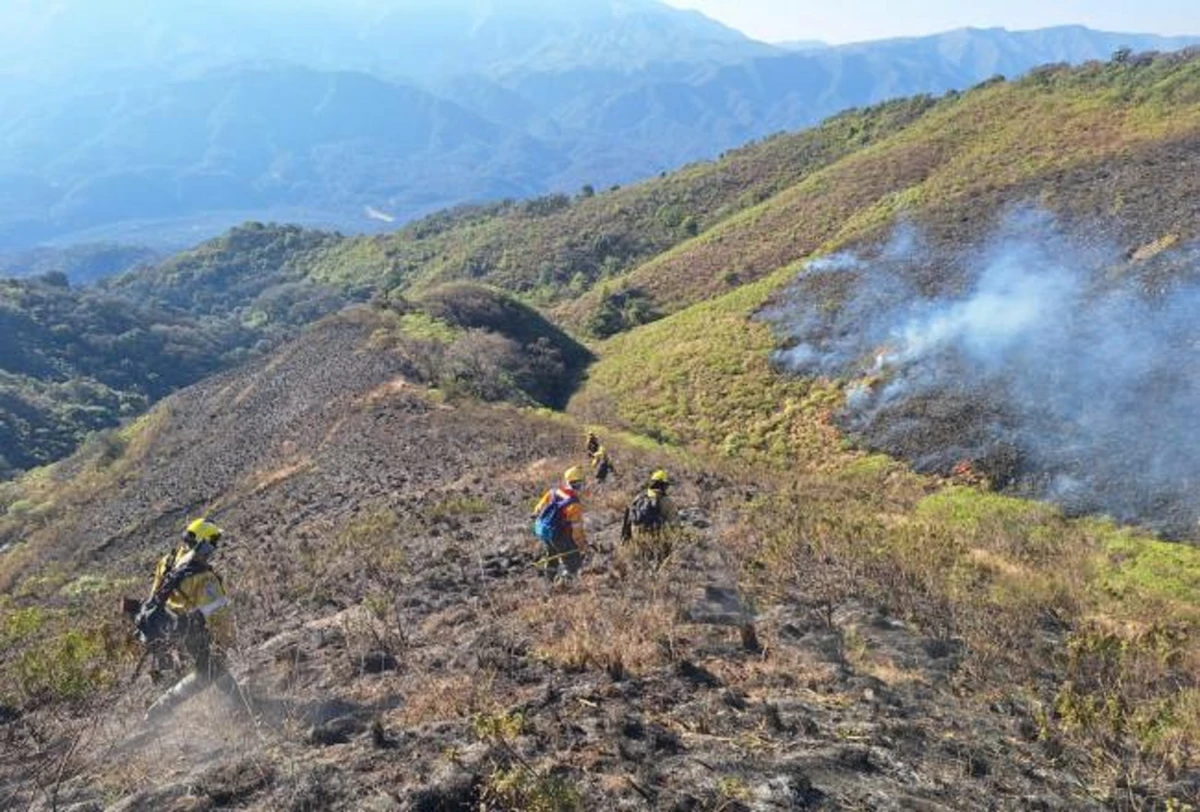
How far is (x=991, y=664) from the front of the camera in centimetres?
740

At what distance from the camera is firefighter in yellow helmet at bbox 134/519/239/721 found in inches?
294

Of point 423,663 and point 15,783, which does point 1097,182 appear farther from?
point 15,783

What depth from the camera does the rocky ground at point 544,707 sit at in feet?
16.8

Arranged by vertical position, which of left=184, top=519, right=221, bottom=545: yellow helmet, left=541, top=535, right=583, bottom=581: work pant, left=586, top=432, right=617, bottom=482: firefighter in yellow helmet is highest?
left=184, top=519, right=221, bottom=545: yellow helmet

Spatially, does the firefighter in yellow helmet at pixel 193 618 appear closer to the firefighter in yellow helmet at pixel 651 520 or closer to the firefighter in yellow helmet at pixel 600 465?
the firefighter in yellow helmet at pixel 651 520

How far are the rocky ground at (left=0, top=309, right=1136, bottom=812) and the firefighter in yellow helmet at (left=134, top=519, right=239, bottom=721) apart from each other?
268 mm

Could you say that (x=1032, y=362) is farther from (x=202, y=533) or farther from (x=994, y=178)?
(x=202, y=533)

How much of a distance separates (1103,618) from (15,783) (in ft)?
33.8

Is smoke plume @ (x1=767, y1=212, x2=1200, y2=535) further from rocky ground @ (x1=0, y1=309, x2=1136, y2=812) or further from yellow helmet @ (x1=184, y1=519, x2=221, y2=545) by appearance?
yellow helmet @ (x1=184, y1=519, x2=221, y2=545)

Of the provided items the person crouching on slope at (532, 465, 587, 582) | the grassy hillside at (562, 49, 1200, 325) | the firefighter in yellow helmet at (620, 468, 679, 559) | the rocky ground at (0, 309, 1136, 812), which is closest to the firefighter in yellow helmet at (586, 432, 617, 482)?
the rocky ground at (0, 309, 1136, 812)

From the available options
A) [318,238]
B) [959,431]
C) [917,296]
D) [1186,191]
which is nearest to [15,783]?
[959,431]

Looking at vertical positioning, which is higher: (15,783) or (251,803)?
(251,803)

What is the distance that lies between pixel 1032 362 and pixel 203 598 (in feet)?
71.2

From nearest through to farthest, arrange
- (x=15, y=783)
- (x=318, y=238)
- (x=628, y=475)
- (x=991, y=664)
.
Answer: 1. (x=15, y=783)
2. (x=991, y=664)
3. (x=628, y=475)
4. (x=318, y=238)
